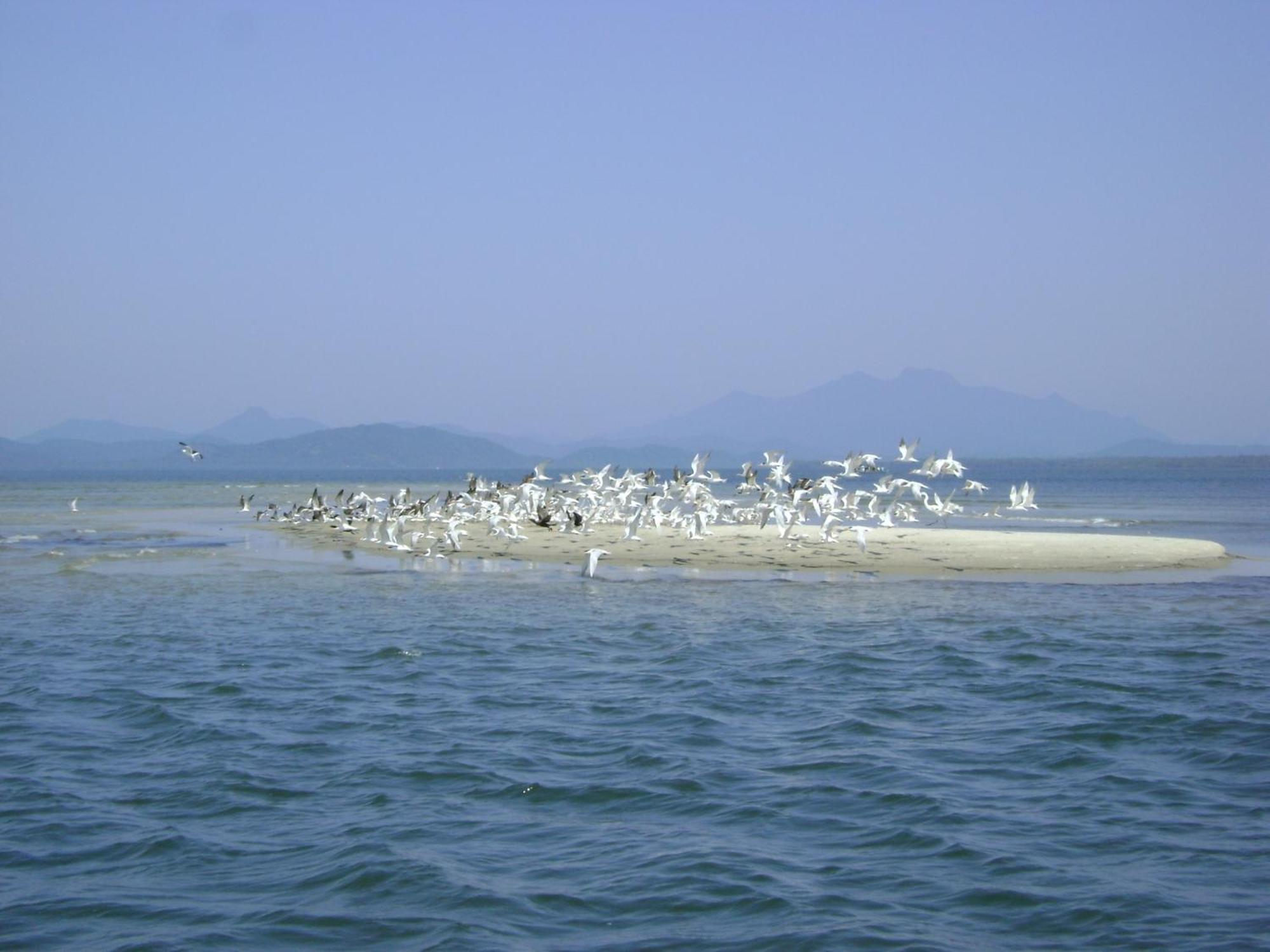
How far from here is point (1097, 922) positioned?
7055mm

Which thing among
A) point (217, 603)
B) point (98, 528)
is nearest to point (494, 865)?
point (217, 603)

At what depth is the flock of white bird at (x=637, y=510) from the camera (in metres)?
27.8

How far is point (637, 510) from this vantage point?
36938 mm

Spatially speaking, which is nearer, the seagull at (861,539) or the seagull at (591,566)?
the seagull at (591,566)

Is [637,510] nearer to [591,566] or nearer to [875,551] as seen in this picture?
[875,551]

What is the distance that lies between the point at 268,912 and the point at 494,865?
1382mm

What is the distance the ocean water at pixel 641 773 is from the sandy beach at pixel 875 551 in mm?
3838

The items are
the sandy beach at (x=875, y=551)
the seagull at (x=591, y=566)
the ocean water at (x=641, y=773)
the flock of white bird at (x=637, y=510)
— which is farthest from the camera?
the flock of white bird at (x=637, y=510)

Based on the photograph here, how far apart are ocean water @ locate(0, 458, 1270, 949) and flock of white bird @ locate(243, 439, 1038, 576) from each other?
306 inches

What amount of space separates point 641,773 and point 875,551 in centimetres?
1644

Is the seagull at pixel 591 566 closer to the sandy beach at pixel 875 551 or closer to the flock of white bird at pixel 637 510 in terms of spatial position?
the flock of white bird at pixel 637 510

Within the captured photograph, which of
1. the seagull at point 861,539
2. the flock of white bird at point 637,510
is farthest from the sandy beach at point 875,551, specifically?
the flock of white bird at point 637,510

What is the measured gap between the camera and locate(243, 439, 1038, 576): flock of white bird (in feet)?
91.1

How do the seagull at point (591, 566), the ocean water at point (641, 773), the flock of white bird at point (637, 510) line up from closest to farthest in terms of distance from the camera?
1. the ocean water at point (641, 773)
2. the seagull at point (591, 566)
3. the flock of white bird at point (637, 510)
